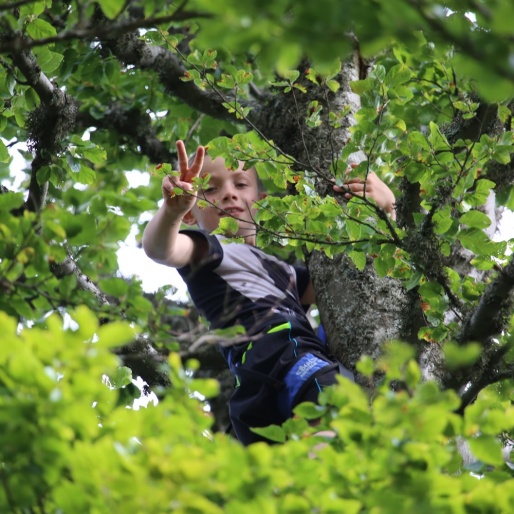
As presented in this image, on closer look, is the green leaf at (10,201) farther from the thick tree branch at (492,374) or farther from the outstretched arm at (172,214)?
the thick tree branch at (492,374)

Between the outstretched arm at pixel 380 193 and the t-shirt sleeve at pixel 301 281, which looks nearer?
the outstretched arm at pixel 380 193

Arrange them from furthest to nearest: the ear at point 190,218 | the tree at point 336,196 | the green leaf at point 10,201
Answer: the ear at point 190,218, the green leaf at point 10,201, the tree at point 336,196

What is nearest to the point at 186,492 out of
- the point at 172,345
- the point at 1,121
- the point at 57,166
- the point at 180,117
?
the point at 172,345

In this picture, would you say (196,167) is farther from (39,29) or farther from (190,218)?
(190,218)

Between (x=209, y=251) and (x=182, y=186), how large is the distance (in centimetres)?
45

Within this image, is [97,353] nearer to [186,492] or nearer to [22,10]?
[186,492]

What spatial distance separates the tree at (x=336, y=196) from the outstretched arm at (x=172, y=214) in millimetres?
98

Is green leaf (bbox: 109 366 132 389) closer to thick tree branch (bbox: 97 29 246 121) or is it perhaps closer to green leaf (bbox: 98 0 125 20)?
green leaf (bbox: 98 0 125 20)

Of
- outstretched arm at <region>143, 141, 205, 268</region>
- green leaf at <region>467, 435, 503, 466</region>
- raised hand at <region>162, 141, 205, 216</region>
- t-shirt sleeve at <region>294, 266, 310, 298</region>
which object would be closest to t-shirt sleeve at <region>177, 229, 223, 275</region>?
outstretched arm at <region>143, 141, 205, 268</region>

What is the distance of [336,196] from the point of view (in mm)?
3904

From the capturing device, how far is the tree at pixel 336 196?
1.48 metres

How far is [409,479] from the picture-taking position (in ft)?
5.50

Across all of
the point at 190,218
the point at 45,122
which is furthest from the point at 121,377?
→ the point at 190,218

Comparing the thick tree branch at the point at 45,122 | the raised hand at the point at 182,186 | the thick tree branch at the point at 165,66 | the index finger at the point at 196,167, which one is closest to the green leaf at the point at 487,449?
the raised hand at the point at 182,186
